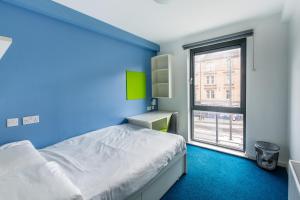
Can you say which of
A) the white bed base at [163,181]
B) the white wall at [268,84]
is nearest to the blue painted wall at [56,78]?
the white bed base at [163,181]

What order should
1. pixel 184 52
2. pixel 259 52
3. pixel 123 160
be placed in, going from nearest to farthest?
pixel 123 160
pixel 259 52
pixel 184 52

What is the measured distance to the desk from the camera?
2.84 metres

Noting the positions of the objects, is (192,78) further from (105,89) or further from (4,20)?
(4,20)

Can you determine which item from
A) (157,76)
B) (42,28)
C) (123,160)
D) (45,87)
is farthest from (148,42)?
(123,160)

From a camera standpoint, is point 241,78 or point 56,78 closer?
point 56,78

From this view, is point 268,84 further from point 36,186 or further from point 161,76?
point 36,186

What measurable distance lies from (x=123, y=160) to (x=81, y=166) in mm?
415

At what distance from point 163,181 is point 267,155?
5.74 feet

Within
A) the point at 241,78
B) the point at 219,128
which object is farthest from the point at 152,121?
the point at 241,78

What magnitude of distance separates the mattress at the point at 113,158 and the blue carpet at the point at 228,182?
477mm

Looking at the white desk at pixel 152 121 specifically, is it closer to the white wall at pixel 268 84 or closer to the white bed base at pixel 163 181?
the white bed base at pixel 163 181

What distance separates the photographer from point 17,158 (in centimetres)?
126

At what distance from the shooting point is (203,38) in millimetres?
3115

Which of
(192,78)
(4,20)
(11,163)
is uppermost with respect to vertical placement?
(4,20)
